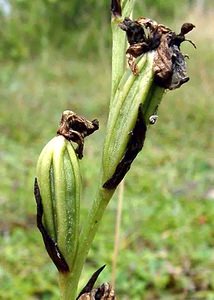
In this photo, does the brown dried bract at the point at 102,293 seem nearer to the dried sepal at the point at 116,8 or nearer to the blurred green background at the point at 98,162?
the dried sepal at the point at 116,8

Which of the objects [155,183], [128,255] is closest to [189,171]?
[155,183]

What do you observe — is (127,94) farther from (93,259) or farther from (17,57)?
(17,57)

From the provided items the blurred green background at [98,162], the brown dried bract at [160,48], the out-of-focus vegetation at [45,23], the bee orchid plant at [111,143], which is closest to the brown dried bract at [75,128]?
the bee orchid plant at [111,143]

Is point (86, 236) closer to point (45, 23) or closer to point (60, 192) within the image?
point (60, 192)

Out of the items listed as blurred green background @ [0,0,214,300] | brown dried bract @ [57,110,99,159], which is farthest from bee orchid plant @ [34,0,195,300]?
blurred green background @ [0,0,214,300]

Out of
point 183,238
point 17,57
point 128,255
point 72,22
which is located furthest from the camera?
point 72,22

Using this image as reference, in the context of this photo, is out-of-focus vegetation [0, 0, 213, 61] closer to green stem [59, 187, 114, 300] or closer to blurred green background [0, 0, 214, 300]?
blurred green background [0, 0, 214, 300]
